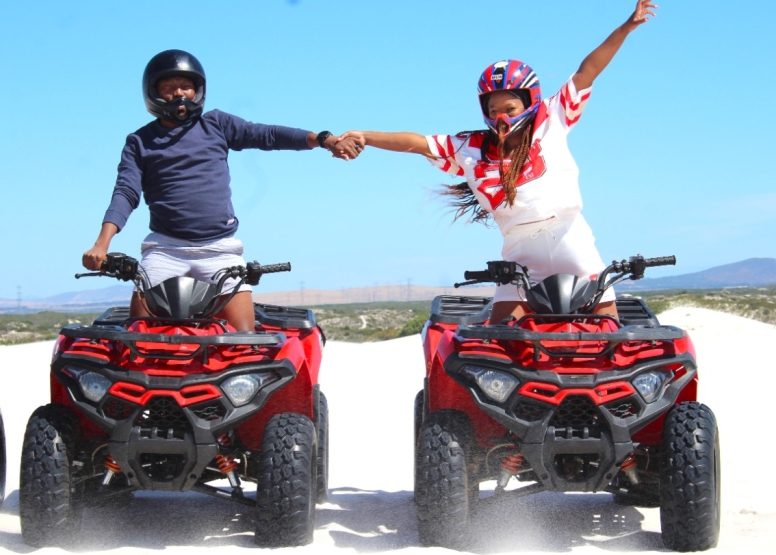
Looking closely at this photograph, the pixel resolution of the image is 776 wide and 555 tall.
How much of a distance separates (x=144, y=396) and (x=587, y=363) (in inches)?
77.8

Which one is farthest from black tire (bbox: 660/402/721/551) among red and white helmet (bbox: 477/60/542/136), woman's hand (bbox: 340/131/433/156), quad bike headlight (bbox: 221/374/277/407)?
woman's hand (bbox: 340/131/433/156)

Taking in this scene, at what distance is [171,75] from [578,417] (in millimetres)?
2848

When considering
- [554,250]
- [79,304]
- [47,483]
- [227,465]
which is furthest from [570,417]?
[79,304]

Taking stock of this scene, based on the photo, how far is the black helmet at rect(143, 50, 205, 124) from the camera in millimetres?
5918

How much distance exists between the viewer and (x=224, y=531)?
5.61 meters

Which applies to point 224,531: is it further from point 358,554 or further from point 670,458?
point 670,458

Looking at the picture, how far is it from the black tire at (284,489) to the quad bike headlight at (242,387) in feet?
0.64

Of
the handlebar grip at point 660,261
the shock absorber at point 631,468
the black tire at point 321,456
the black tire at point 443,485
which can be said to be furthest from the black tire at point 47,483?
the handlebar grip at point 660,261

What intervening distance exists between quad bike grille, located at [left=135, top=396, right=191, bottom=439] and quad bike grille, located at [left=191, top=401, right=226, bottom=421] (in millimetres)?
70

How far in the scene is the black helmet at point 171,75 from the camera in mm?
5918

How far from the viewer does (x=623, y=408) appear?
16.3ft

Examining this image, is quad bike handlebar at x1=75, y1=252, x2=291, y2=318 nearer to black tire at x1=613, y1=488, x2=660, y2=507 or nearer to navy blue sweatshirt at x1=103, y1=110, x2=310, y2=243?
navy blue sweatshirt at x1=103, y1=110, x2=310, y2=243

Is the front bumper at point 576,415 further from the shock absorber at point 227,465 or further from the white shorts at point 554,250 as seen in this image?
the shock absorber at point 227,465

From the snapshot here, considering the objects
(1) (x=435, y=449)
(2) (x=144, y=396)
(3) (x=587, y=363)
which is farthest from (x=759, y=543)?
(2) (x=144, y=396)
